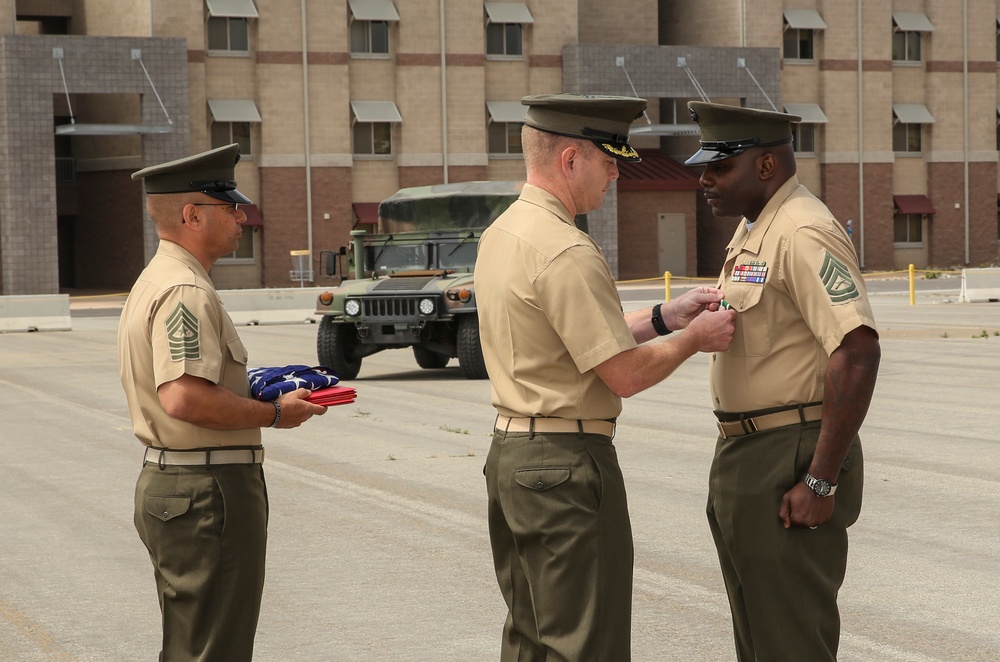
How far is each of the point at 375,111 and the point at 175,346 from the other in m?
47.0

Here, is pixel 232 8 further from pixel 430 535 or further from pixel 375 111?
pixel 430 535

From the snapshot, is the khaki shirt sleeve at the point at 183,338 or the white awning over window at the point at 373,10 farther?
the white awning over window at the point at 373,10

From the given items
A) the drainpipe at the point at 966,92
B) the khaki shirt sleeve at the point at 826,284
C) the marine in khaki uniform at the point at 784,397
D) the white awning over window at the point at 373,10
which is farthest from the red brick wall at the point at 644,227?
the khaki shirt sleeve at the point at 826,284

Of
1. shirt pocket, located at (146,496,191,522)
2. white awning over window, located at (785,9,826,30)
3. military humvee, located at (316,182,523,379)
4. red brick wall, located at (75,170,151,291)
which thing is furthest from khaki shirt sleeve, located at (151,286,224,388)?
white awning over window, located at (785,9,826,30)

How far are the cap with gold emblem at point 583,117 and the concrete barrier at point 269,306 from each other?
1158 inches

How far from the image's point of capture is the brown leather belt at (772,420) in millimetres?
4402

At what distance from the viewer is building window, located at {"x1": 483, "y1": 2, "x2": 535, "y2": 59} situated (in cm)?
5200

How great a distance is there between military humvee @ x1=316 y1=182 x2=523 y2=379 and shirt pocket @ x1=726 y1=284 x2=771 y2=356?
1334 centimetres

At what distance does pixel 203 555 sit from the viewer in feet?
14.5

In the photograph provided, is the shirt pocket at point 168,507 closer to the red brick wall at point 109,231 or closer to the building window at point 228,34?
the red brick wall at point 109,231

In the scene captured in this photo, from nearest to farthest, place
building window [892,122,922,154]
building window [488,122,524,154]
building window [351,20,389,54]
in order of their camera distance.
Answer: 1. building window [351,20,389,54]
2. building window [488,122,524,154]
3. building window [892,122,922,154]

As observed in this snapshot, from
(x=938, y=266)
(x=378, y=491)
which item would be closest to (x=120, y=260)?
(x=938, y=266)

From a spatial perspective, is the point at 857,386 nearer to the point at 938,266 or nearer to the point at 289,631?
the point at 289,631

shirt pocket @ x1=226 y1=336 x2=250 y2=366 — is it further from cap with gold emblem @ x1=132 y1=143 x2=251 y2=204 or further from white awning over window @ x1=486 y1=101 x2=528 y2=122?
white awning over window @ x1=486 y1=101 x2=528 y2=122
